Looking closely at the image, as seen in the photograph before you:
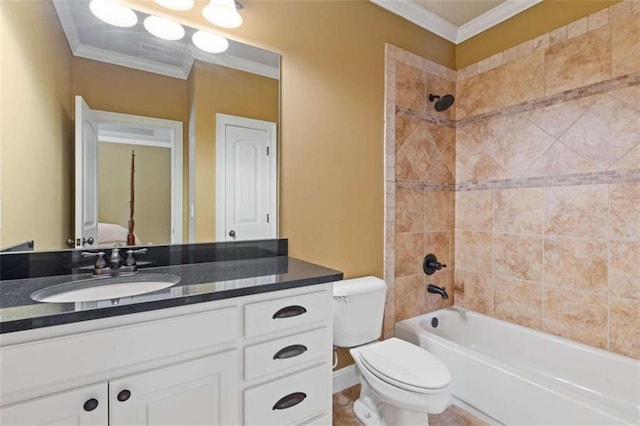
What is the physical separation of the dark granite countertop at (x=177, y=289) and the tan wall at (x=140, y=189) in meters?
0.20

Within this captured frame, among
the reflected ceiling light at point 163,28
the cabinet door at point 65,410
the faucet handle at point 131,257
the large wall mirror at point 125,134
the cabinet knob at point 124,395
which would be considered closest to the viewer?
the cabinet door at point 65,410

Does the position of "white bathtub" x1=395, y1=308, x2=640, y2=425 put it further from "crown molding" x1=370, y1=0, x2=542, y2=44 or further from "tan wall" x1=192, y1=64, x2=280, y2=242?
"crown molding" x1=370, y1=0, x2=542, y2=44

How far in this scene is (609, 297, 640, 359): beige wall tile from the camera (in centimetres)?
170

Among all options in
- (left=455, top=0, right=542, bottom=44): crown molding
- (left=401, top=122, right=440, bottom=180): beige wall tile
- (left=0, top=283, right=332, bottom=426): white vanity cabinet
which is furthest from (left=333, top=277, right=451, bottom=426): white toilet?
(left=455, top=0, right=542, bottom=44): crown molding

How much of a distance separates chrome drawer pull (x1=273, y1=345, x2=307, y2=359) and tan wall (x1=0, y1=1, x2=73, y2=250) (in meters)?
1.00

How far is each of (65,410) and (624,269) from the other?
2519 millimetres

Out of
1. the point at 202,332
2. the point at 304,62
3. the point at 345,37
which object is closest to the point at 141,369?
the point at 202,332

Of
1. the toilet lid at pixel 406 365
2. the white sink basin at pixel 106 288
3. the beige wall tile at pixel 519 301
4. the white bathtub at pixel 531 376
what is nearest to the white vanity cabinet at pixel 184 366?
the white sink basin at pixel 106 288

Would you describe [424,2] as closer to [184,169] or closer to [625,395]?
[184,169]

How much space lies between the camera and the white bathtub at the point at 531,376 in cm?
141

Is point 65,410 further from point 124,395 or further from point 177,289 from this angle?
point 177,289

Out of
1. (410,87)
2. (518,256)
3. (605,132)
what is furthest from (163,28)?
(518,256)

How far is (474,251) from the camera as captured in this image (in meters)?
2.48

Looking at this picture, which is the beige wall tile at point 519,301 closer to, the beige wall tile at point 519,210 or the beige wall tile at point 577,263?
the beige wall tile at point 577,263
